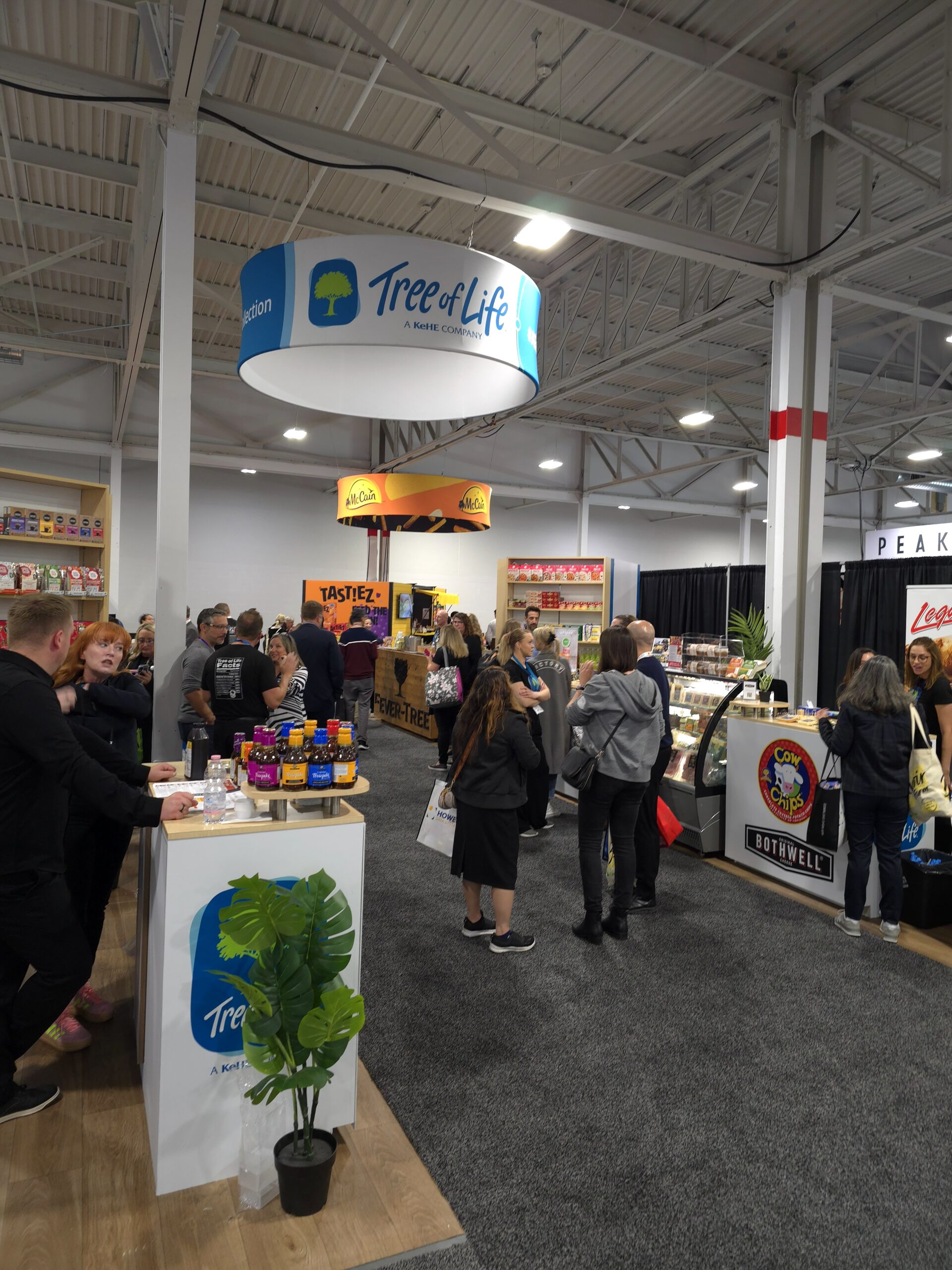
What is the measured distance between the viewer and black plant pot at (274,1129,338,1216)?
76.9 inches

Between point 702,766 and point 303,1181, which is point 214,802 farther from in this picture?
point 702,766

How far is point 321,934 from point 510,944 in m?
1.74

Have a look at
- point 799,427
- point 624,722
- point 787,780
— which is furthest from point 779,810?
point 799,427

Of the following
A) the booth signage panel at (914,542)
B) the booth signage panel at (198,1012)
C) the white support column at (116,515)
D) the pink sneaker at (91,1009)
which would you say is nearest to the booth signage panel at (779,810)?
the booth signage panel at (198,1012)

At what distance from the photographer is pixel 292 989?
191 cm

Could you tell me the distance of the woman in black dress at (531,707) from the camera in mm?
4551

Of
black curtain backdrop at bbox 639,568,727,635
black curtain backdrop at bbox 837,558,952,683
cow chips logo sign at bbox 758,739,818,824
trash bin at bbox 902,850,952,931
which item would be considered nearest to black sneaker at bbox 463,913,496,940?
cow chips logo sign at bbox 758,739,818,824

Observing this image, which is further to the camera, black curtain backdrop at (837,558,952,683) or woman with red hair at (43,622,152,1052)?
black curtain backdrop at (837,558,952,683)

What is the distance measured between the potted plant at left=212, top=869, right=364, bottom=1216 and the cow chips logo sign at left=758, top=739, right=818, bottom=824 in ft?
10.0

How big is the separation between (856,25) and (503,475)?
34.8 feet

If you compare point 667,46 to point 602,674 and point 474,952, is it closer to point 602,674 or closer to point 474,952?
point 602,674

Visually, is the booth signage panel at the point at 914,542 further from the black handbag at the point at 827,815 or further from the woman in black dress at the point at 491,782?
the woman in black dress at the point at 491,782

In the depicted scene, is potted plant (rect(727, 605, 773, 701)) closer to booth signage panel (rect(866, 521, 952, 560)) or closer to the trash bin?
the trash bin

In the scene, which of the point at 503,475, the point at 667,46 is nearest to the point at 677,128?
the point at 667,46
